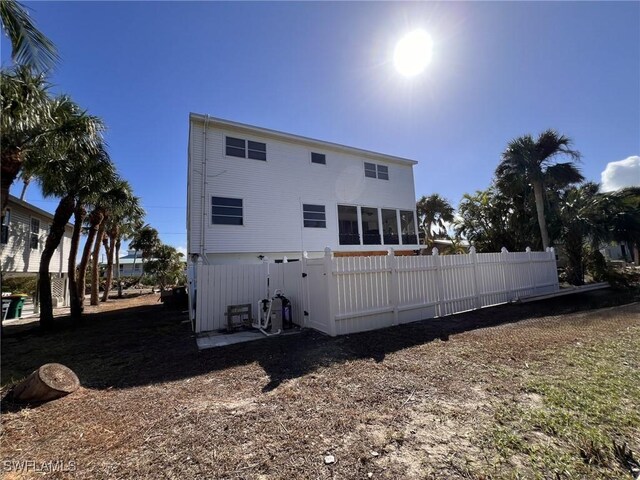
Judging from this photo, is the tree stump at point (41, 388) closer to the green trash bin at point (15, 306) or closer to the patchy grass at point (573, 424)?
the patchy grass at point (573, 424)

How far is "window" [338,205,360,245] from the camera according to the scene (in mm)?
15906

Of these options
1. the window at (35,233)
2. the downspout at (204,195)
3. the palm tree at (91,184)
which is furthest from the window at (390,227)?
the window at (35,233)

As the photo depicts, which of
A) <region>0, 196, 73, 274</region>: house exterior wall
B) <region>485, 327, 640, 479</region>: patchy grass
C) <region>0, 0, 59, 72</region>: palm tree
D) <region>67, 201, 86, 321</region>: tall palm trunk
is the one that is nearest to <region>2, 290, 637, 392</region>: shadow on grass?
<region>67, 201, 86, 321</region>: tall palm trunk

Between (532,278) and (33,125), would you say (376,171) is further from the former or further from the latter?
(33,125)

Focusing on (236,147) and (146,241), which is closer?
(236,147)

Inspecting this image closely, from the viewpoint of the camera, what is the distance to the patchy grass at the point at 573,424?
86.2 inches

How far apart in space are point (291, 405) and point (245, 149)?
42.1 ft

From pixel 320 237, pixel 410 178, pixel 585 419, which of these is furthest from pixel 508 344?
pixel 410 178

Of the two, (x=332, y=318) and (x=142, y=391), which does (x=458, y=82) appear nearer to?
(x=332, y=318)

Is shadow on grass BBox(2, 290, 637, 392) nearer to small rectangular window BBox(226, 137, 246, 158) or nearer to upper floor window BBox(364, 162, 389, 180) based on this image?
small rectangular window BBox(226, 137, 246, 158)

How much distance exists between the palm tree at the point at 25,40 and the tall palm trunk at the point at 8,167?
2.06 metres

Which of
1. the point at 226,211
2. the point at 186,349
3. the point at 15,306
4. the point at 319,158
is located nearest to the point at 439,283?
the point at 186,349

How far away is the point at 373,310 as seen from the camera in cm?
704

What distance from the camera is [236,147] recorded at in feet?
45.3
